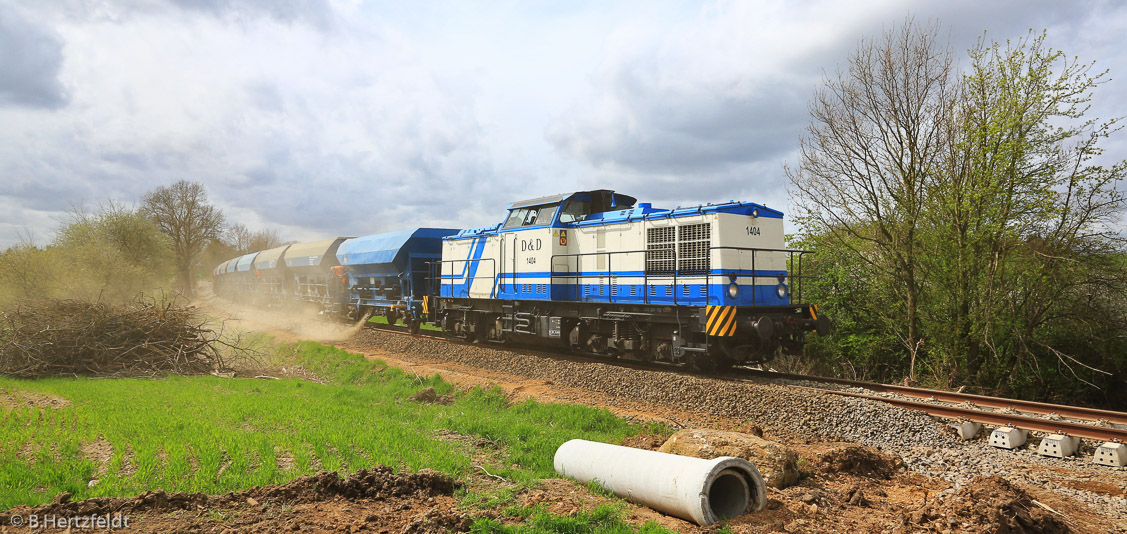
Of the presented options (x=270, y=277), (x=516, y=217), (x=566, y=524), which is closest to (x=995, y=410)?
(x=566, y=524)

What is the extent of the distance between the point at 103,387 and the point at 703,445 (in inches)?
406

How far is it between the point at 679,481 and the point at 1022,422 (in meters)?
5.39

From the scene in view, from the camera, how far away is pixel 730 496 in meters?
4.95

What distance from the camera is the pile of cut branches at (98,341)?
11.2 m

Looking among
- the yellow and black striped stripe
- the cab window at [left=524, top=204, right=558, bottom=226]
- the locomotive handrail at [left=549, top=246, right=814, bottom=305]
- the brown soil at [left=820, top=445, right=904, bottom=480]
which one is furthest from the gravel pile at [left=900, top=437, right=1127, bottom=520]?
the cab window at [left=524, top=204, right=558, bottom=226]

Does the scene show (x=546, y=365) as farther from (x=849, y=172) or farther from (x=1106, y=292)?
(x=1106, y=292)

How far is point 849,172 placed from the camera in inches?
529

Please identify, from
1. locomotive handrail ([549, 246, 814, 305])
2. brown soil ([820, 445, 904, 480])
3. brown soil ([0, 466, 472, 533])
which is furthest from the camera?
locomotive handrail ([549, 246, 814, 305])

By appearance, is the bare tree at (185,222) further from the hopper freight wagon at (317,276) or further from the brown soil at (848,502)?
the brown soil at (848,502)

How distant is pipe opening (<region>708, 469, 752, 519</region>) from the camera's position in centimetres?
477

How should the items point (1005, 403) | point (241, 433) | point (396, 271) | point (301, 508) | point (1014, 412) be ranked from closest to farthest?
point (301, 508) → point (241, 433) → point (1014, 412) → point (1005, 403) → point (396, 271)

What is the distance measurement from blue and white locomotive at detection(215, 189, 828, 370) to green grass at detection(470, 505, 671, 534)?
6.12 metres

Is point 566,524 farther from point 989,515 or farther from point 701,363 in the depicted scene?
point 701,363

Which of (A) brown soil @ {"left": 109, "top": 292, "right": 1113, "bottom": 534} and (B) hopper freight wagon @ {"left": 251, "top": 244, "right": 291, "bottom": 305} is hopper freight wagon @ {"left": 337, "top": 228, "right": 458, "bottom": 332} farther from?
(A) brown soil @ {"left": 109, "top": 292, "right": 1113, "bottom": 534}
